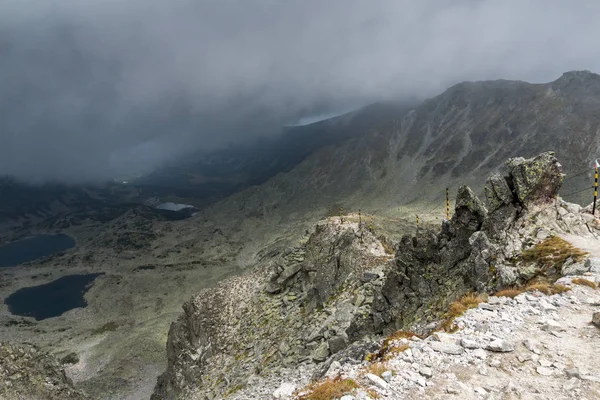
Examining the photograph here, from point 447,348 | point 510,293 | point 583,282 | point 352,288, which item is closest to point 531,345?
point 447,348

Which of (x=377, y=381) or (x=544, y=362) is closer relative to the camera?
(x=377, y=381)

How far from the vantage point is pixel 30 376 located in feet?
143

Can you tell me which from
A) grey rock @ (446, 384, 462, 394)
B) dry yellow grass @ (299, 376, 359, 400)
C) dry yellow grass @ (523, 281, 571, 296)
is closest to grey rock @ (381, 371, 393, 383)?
dry yellow grass @ (299, 376, 359, 400)

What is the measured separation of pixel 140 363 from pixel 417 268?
279 feet

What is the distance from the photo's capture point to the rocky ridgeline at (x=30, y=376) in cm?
4109

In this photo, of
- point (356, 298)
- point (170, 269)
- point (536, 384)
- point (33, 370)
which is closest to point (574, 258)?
point (536, 384)

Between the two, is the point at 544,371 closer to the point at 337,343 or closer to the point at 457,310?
the point at 457,310

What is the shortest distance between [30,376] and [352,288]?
140 feet

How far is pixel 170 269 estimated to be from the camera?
631 feet

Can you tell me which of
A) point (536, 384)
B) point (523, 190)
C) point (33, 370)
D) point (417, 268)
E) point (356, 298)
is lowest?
point (33, 370)

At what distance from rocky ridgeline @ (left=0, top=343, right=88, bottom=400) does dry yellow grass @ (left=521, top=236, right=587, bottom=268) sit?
55.0 m

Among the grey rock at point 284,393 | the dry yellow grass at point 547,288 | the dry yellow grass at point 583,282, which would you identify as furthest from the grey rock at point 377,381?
the dry yellow grass at point 583,282

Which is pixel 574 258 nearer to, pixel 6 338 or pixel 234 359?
pixel 234 359

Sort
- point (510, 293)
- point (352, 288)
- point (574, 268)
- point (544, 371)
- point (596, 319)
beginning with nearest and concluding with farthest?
point (544, 371) → point (596, 319) → point (510, 293) → point (574, 268) → point (352, 288)
